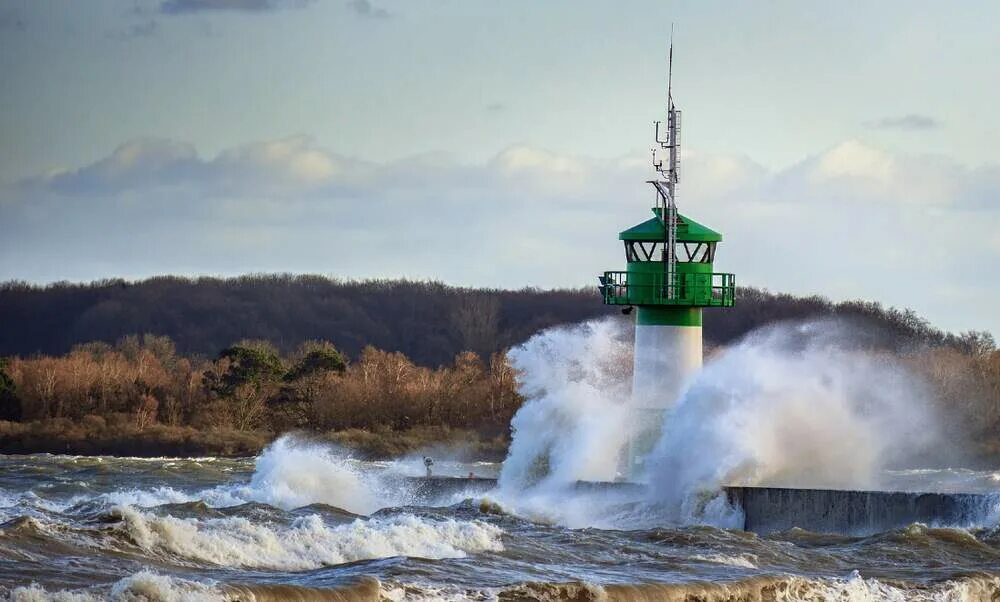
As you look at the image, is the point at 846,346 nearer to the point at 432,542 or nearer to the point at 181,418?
the point at 181,418

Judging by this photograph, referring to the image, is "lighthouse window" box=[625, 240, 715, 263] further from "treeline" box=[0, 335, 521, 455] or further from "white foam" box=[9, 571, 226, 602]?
"treeline" box=[0, 335, 521, 455]

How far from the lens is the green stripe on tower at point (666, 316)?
29.4m

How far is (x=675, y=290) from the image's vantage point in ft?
95.6

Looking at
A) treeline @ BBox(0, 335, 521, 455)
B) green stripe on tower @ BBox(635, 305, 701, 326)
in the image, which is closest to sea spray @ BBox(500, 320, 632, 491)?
green stripe on tower @ BBox(635, 305, 701, 326)

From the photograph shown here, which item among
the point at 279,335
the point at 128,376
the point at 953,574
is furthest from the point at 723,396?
the point at 279,335

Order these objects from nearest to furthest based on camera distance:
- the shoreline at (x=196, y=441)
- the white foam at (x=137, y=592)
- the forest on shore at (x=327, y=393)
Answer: the white foam at (x=137, y=592) → the shoreline at (x=196, y=441) → the forest on shore at (x=327, y=393)

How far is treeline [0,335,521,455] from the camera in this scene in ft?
199

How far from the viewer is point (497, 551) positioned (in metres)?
23.1

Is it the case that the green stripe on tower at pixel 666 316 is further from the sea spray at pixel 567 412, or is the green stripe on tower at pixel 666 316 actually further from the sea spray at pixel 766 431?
the sea spray at pixel 567 412

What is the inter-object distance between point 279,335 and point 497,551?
307 ft

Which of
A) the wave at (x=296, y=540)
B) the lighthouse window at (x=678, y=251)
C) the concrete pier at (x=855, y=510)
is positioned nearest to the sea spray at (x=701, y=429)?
the concrete pier at (x=855, y=510)

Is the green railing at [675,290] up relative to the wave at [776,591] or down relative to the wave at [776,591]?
up

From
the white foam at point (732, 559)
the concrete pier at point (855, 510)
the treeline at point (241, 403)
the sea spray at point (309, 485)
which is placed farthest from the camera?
the treeline at point (241, 403)

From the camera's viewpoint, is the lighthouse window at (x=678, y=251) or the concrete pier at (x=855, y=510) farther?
the lighthouse window at (x=678, y=251)
